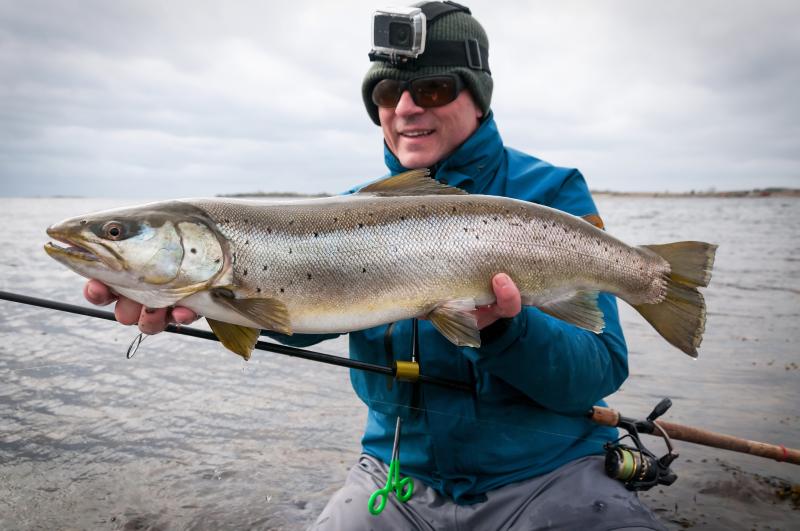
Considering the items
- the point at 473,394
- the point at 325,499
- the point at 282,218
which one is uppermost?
the point at 282,218

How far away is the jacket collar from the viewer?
3.65 meters

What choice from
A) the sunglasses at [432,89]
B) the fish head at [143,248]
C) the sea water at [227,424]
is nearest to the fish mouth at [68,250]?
the fish head at [143,248]

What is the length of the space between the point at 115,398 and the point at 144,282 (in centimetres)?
458

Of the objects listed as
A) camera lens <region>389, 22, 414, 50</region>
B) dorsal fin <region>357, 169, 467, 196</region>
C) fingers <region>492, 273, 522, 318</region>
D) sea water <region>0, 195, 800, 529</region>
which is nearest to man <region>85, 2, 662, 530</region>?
fingers <region>492, 273, 522, 318</region>

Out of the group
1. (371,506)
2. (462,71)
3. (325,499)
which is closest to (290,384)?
(325,499)

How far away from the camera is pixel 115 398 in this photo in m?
6.47

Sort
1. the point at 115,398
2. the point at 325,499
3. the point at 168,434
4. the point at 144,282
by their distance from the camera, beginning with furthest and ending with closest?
1. the point at 115,398
2. the point at 168,434
3. the point at 325,499
4. the point at 144,282

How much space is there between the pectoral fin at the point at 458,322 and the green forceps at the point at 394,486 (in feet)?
2.80

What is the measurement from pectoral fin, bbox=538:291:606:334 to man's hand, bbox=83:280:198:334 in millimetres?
1766

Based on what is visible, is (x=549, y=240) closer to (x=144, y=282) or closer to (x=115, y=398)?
(x=144, y=282)

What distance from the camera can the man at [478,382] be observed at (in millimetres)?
2848

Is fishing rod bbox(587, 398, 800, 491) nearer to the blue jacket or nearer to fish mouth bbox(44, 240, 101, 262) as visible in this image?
the blue jacket

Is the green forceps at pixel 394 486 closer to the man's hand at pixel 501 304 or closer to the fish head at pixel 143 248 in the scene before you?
the man's hand at pixel 501 304

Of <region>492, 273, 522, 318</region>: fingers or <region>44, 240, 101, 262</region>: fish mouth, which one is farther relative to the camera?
<region>492, 273, 522, 318</region>: fingers
